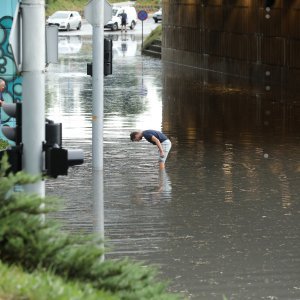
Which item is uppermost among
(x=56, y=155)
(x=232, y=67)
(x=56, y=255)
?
(x=56, y=155)

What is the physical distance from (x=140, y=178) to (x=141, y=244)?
5.38m

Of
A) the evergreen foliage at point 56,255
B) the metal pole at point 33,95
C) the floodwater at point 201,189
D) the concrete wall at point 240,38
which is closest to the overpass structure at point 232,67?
the concrete wall at point 240,38

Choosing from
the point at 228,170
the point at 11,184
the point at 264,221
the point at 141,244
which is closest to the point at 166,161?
the point at 228,170

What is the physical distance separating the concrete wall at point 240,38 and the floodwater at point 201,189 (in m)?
2.33

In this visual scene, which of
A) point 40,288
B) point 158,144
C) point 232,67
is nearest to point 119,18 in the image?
point 232,67

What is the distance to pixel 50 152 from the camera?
8672mm

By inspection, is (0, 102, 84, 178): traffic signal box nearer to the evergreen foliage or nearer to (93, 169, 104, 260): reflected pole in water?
the evergreen foliage

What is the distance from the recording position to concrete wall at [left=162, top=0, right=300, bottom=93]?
36.2m

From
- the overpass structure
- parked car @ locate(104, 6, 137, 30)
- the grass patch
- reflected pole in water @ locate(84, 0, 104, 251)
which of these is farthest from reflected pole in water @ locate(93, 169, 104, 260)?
parked car @ locate(104, 6, 137, 30)

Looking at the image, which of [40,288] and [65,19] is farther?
[65,19]

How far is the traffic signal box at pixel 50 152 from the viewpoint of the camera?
28.5 ft

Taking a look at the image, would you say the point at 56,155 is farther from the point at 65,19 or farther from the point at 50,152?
the point at 65,19

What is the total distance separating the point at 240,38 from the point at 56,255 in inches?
1395

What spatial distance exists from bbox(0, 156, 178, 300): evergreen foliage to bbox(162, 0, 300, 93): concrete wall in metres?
29.4
